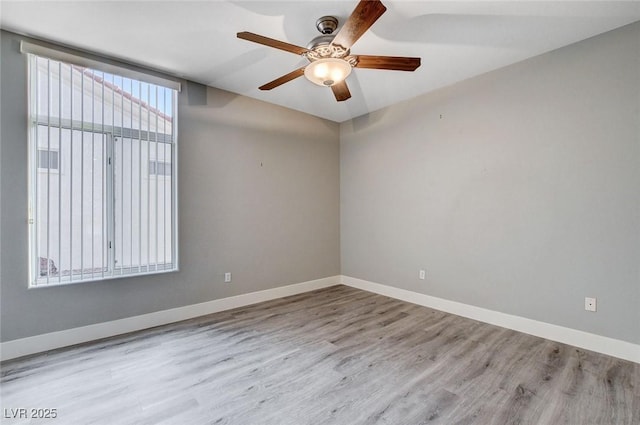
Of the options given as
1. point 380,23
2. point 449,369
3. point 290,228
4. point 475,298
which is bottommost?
point 449,369

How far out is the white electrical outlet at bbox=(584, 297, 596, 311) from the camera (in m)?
2.49

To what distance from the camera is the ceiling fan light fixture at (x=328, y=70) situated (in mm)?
2117

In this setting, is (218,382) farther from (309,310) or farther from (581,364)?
(581,364)

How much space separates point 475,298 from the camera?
322cm

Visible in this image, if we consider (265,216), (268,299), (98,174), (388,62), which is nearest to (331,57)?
(388,62)

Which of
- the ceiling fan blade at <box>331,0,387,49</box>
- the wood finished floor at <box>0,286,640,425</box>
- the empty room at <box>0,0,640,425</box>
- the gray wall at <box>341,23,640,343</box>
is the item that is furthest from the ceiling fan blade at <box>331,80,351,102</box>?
the wood finished floor at <box>0,286,640,425</box>

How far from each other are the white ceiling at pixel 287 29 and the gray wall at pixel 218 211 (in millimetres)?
530

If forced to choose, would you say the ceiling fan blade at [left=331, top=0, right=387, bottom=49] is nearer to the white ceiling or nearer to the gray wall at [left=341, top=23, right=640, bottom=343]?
the white ceiling

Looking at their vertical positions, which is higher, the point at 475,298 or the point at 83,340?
the point at 475,298

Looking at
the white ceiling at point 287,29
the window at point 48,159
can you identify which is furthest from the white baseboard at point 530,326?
the window at point 48,159

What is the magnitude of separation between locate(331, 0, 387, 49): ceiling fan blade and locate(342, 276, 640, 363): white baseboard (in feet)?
9.88

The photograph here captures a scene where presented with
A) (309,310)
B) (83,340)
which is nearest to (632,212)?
(309,310)

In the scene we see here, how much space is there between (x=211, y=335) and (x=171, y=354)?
42cm

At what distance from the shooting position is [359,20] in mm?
1714
